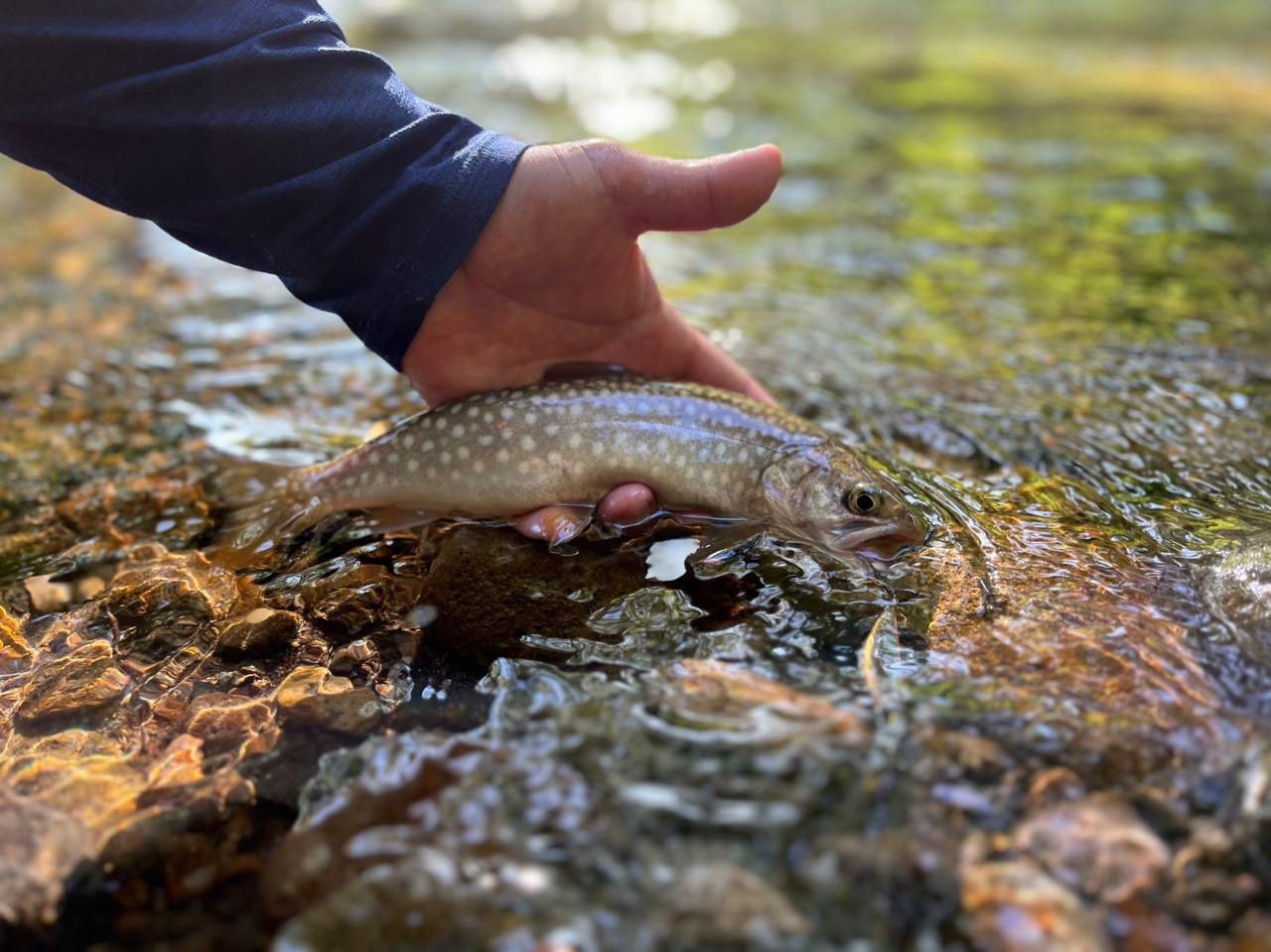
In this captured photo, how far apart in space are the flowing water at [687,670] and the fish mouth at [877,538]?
0.13 meters

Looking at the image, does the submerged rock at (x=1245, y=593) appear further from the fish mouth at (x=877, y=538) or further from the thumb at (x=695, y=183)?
the thumb at (x=695, y=183)

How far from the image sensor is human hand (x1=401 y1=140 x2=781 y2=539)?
325cm

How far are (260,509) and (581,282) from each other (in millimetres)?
1676

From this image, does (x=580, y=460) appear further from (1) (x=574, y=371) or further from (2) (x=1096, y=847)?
(2) (x=1096, y=847)

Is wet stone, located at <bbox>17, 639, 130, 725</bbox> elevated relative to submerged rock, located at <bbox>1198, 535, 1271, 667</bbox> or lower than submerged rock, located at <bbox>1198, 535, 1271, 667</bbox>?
lower

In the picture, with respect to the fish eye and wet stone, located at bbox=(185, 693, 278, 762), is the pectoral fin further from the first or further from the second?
wet stone, located at bbox=(185, 693, 278, 762)

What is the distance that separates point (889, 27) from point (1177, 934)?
25.7 metres

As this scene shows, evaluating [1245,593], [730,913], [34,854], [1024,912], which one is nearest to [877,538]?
[1245,593]

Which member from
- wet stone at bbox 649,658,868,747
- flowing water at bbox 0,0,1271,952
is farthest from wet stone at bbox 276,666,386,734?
wet stone at bbox 649,658,868,747

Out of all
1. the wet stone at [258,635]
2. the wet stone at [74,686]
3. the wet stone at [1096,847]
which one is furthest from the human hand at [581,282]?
the wet stone at [1096,847]

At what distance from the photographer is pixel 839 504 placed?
3205 mm

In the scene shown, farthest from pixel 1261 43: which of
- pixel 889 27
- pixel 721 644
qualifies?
pixel 721 644

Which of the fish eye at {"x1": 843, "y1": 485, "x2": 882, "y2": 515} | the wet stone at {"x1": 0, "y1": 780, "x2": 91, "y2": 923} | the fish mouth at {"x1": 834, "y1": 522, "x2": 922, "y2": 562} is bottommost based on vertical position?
the wet stone at {"x1": 0, "y1": 780, "x2": 91, "y2": 923}

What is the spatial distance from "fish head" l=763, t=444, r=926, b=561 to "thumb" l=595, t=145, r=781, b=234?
1.01m
